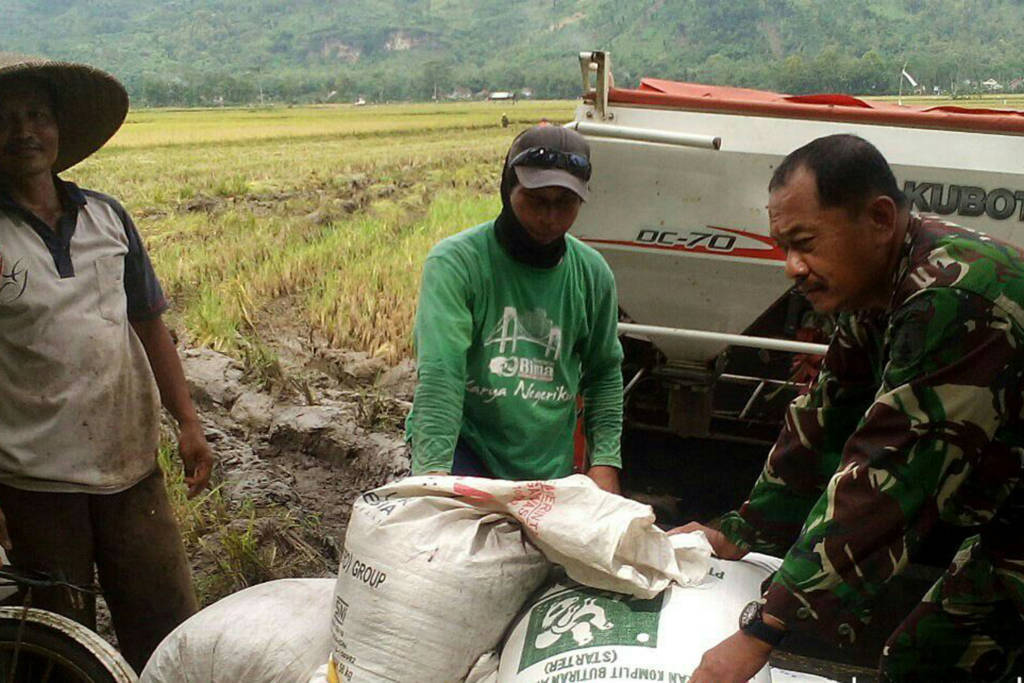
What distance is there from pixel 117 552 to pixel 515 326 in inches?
44.2

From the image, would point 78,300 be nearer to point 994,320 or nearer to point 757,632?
point 757,632

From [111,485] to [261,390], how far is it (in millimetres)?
1815

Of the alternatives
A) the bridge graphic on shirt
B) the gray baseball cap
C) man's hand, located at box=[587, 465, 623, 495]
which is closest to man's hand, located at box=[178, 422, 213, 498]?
the bridge graphic on shirt

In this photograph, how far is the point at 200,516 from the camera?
3383mm

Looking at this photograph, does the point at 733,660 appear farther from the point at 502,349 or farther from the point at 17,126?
the point at 17,126

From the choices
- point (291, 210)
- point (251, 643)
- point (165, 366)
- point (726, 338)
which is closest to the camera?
point (251, 643)

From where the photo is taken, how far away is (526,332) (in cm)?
217

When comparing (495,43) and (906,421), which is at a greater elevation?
(495,43)

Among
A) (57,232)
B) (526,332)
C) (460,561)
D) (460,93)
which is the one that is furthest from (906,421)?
(460,93)

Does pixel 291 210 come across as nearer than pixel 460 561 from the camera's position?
No

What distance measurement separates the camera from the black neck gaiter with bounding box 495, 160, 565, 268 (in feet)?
7.06

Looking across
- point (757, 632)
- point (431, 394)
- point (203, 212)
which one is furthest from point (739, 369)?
point (757, 632)

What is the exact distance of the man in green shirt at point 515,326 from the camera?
202cm

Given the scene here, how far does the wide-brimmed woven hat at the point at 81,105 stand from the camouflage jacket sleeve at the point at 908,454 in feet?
6.23
